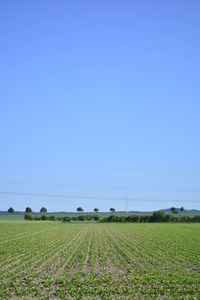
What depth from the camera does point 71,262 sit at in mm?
26938

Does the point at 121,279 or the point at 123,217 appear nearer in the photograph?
the point at 121,279

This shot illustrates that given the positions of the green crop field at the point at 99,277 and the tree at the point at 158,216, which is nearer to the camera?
the green crop field at the point at 99,277

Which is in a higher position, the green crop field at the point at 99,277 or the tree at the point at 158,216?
the tree at the point at 158,216

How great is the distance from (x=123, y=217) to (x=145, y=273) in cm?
13912

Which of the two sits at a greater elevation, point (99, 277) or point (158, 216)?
point (158, 216)

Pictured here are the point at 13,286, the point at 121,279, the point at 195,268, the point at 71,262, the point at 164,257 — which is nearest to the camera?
the point at 13,286

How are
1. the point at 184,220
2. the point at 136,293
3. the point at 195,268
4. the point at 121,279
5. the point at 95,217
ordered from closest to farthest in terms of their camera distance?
1. the point at 136,293
2. the point at 121,279
3. the point at 195,268
4. the point at 184,220
5. the point at 95,217

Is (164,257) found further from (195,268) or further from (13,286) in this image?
(13,286)

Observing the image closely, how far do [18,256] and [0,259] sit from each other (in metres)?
2.48

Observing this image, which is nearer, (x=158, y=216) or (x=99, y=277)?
(x=99, y=277)

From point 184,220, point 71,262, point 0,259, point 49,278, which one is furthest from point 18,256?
point 184,220

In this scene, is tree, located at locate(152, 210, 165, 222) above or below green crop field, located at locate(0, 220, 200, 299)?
above

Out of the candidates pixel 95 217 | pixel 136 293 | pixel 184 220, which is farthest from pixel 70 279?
pixel 95 217

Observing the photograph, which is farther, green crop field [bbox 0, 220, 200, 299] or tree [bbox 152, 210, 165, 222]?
tree [bbox 152, 210, 165, 222]
